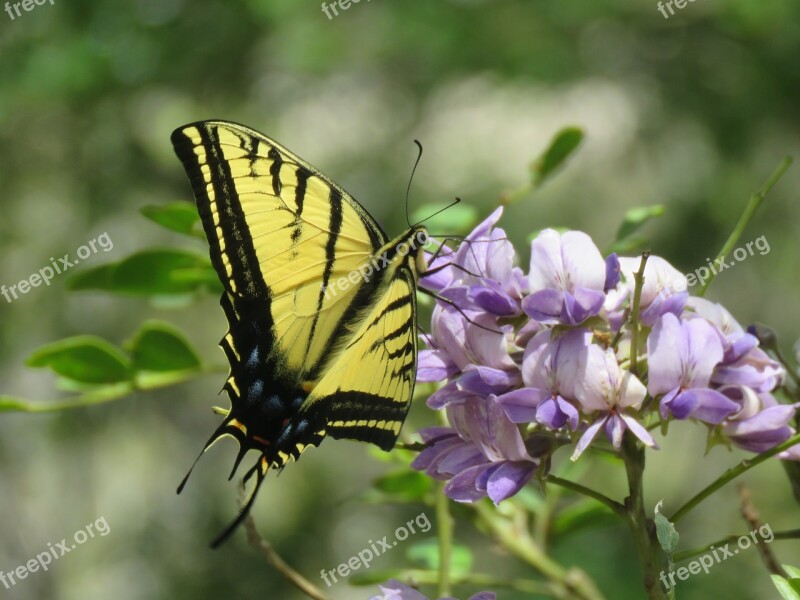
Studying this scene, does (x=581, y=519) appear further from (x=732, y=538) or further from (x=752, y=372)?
(x=752, y=372)

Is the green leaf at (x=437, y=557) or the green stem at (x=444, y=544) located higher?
the green stem at (x=444, y=544)

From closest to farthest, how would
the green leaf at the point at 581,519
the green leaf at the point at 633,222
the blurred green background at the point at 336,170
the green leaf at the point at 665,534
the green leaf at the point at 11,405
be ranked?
the green leaf at the point at 665,534 < the green leaf at the point at 633,222 < the green leaf at the point at 11,405 < the green leaf at the point at 581,519 < the blurred green background at the point at 336,170

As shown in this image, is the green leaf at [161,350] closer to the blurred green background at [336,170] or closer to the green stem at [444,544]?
the green stem at [444,544]

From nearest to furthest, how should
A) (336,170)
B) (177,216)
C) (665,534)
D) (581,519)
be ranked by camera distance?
(665,534) < (177,216) < (581,519) < (336,170)

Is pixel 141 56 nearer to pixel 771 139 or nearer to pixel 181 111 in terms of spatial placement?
pixel 181 111

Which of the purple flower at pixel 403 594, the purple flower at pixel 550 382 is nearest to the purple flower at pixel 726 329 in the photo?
the purple flower at pixel 550 382

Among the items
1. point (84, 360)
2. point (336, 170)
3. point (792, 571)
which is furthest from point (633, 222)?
point (336, 170)

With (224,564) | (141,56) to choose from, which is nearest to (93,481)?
(224,564)
